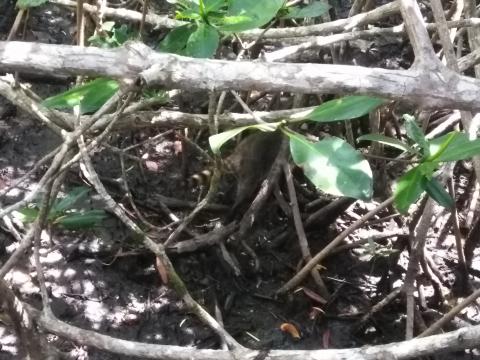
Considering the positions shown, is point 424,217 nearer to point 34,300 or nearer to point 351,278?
point 351,278

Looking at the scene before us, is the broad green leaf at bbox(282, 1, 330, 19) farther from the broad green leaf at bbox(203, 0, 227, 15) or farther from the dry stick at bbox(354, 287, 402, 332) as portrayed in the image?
the dry stick at bbox(354, 287, 402, 332)

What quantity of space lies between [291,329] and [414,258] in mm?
381

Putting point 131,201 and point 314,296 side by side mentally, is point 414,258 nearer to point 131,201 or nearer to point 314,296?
point 314,296

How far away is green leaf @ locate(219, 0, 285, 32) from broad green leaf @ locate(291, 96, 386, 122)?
0.77 ft

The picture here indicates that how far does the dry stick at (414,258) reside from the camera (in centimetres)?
167

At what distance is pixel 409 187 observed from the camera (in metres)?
1.19

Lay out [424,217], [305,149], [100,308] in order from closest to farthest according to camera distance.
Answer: [305,149] < [424,217] < [100,308]

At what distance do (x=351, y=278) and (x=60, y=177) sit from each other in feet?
3.12

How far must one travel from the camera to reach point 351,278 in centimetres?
202

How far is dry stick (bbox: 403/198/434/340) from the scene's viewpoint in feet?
5.48

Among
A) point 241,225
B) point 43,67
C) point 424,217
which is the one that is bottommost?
point 241,225

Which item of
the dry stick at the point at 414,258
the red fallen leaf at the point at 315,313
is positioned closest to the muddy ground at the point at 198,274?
the red fallen leaf at the point at 315,313

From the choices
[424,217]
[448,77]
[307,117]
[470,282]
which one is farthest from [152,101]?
[470,282]

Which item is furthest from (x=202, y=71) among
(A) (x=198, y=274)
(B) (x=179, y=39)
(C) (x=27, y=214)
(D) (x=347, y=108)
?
(A) (x=198, y=274)
